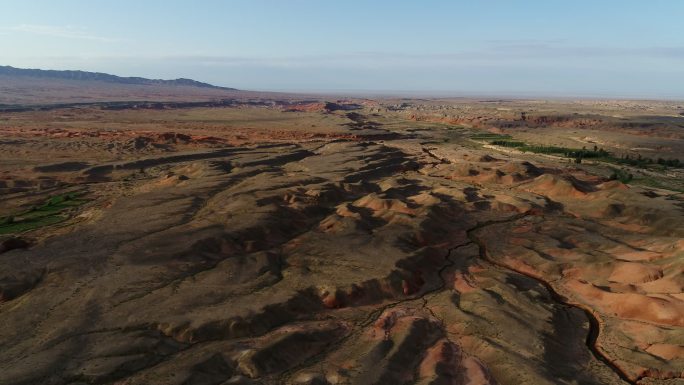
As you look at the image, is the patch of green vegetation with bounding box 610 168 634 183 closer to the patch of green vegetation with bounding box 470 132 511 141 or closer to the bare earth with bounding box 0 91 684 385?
the bare earth with bounding box 0 91 684 385

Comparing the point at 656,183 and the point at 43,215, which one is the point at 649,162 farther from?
the point at 43,215

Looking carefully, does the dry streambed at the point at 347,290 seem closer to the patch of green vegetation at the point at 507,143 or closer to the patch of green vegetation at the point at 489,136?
the patch of green vegetation at the point at 507,143

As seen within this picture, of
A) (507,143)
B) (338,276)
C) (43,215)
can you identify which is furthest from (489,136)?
(43,215)

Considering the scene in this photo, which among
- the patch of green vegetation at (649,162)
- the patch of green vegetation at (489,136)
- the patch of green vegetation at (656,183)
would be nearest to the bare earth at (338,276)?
the patch of green vegetation at (656,183)

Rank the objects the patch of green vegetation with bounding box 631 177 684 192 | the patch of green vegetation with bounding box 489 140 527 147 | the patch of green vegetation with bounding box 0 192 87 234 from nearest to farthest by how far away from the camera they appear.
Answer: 1. the patch of green vegetation with bounding box 0 192 87 234
2. the patch of green vegetation with bounding box 631 177 684 192
3. the patch of green vegetation with bounding box 489 140 527 147

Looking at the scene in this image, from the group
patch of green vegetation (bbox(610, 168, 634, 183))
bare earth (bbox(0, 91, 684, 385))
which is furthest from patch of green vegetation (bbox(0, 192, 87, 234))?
patch of green vegetation (bbox(610, 168, 634, 183))

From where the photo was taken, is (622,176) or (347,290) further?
(622,176)
